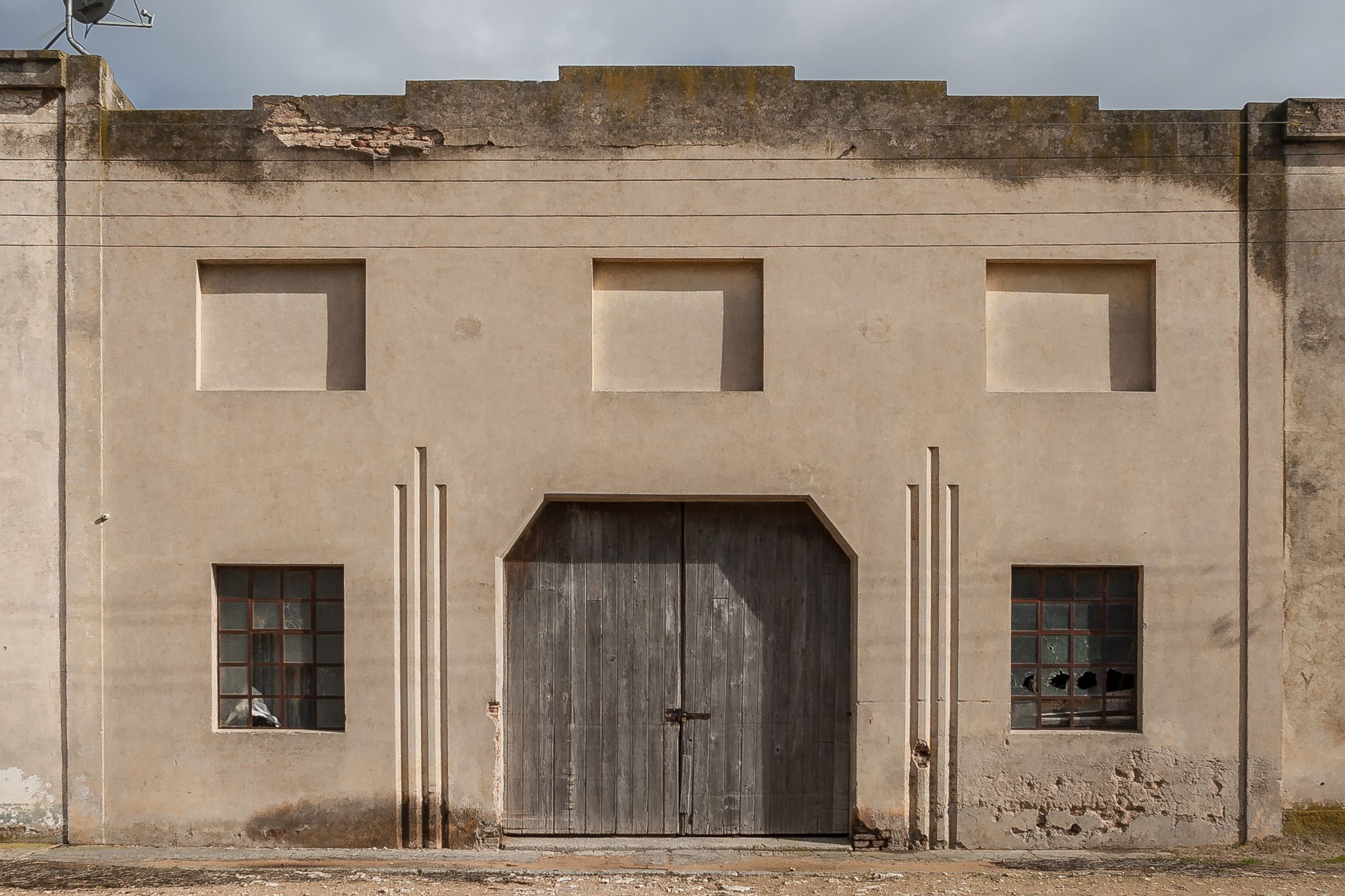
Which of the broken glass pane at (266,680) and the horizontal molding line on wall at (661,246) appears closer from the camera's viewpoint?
the horizontal molding line on wall at (661,246)

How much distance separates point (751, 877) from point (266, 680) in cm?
383

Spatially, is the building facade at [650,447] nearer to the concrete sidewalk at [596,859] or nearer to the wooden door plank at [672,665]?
the concrete sidewalk at [596,859]

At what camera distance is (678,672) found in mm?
6871

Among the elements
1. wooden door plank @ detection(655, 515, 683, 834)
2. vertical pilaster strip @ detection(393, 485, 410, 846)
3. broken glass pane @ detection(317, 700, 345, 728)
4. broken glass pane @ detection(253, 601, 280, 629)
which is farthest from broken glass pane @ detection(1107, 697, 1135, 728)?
broken glass pane @ detection(253, 601, 280, 629)

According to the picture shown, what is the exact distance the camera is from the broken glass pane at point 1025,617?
6758 millimetres

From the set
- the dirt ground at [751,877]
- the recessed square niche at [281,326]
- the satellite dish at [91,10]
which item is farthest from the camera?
the satellite dish at [91,10]

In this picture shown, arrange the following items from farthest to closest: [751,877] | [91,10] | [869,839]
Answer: [91,10] → [869,839] → [751,877]

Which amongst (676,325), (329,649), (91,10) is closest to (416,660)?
(329,649)

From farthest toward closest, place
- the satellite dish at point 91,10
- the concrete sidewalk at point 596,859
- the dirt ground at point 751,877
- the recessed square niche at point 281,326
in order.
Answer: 1. the satellite dish at point 91,10
2. the recessed square niche at point 281,326
3. the concrete sidewalk at point 596,859
4. the dirt ground at point 751,877

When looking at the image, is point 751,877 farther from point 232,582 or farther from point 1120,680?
point 232,582

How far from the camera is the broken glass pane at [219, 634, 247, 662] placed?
6816 millimetres

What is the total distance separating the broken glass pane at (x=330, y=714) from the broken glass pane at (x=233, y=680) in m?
0.58

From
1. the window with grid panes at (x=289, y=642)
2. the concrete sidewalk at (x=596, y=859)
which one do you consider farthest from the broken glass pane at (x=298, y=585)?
the concrete sidewalk at (x=596, y=859)

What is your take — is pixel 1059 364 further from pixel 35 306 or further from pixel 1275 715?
pixel 35 306
